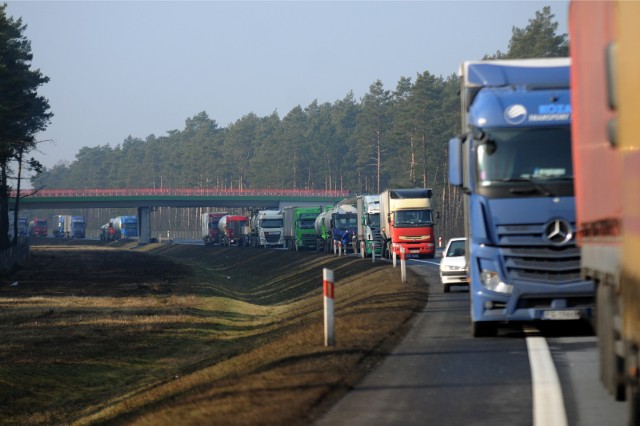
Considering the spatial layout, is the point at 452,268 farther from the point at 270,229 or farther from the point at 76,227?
the point at 76,227

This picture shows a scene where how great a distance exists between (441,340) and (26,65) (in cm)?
6105

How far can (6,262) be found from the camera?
6669cm

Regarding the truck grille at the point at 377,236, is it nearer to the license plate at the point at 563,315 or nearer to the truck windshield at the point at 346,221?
the truck windshield at the point at 346,221

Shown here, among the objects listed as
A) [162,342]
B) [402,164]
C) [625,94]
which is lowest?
[162,342]

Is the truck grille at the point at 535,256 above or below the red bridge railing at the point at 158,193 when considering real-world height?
below

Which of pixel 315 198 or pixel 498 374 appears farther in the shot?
pixel 315 198

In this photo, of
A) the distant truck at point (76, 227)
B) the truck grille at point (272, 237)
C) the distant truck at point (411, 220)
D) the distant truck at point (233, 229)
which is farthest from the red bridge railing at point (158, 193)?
the distant truck at point (411, 220)

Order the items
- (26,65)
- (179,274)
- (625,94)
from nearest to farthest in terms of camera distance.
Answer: (625,94)
(179,274)
(26,65)

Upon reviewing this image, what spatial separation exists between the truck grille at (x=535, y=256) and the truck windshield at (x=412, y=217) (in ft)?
122

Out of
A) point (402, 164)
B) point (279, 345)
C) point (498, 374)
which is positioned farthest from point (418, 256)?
point (402, 164)

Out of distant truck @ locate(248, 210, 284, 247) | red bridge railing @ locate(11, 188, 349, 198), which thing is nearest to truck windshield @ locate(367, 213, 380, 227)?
distant truck @ locate(248, 210, 284, 247)

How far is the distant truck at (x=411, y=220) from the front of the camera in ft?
173

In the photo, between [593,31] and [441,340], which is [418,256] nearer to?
[441,340]

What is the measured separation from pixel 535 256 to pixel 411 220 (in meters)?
37.7
